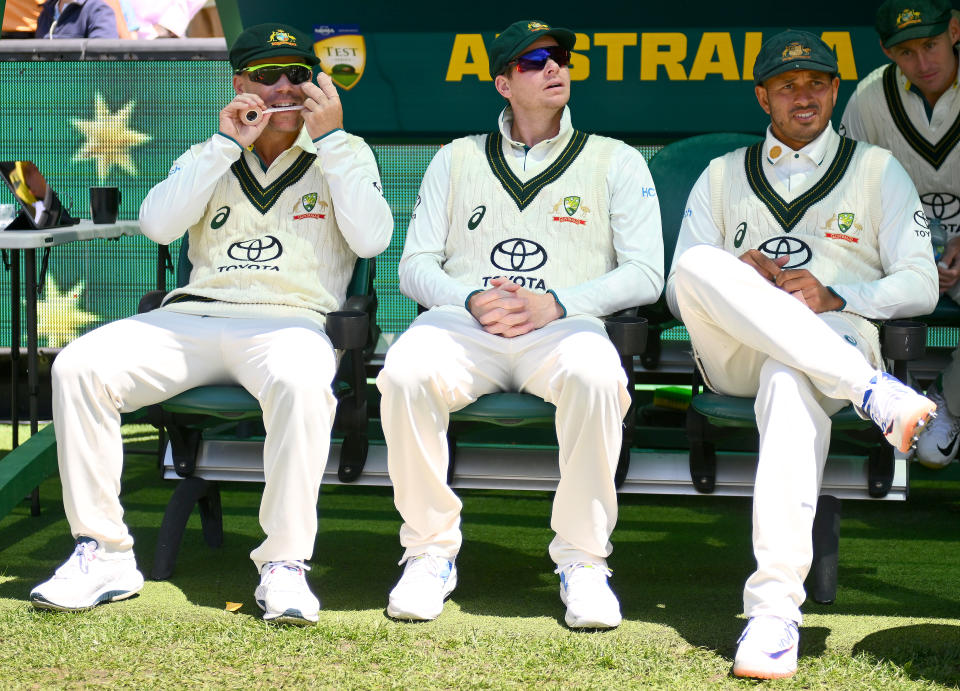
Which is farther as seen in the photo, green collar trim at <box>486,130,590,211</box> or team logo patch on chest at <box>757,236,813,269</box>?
green collar trim at <box>486,130,590,211</box>

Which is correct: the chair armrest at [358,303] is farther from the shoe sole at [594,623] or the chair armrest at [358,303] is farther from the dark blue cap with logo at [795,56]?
the dark blue cap with logo at [795,56]

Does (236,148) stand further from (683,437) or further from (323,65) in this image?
(683,437)

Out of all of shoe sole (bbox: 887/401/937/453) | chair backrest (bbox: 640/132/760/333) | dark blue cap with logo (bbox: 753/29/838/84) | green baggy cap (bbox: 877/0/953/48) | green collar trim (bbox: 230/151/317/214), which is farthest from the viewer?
chair backrest (bbox: 640/132/760/333)

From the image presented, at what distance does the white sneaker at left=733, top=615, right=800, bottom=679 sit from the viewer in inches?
129

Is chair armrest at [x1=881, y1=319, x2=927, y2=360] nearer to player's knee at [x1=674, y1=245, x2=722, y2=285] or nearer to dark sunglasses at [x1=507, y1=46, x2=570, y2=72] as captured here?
player's knee at [x1=674, y1=245, x2=722, y2=285]

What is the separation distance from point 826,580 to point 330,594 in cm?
155

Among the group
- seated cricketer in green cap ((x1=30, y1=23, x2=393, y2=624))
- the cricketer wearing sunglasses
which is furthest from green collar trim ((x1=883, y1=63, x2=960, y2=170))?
seated cricketer in green cap ((x1=30, y1=23, x2=393, y2=624))

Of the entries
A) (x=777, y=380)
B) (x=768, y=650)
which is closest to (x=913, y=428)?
(x=777, y=380)

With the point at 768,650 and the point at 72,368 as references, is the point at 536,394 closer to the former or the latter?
the point at 768,650

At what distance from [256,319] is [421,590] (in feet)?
3.50

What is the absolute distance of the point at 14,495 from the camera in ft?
14.6

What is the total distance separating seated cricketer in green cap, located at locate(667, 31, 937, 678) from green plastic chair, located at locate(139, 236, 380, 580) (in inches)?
41.3

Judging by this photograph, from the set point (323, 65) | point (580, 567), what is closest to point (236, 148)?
point (323, 65)

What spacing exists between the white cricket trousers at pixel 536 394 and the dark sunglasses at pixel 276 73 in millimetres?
1096
